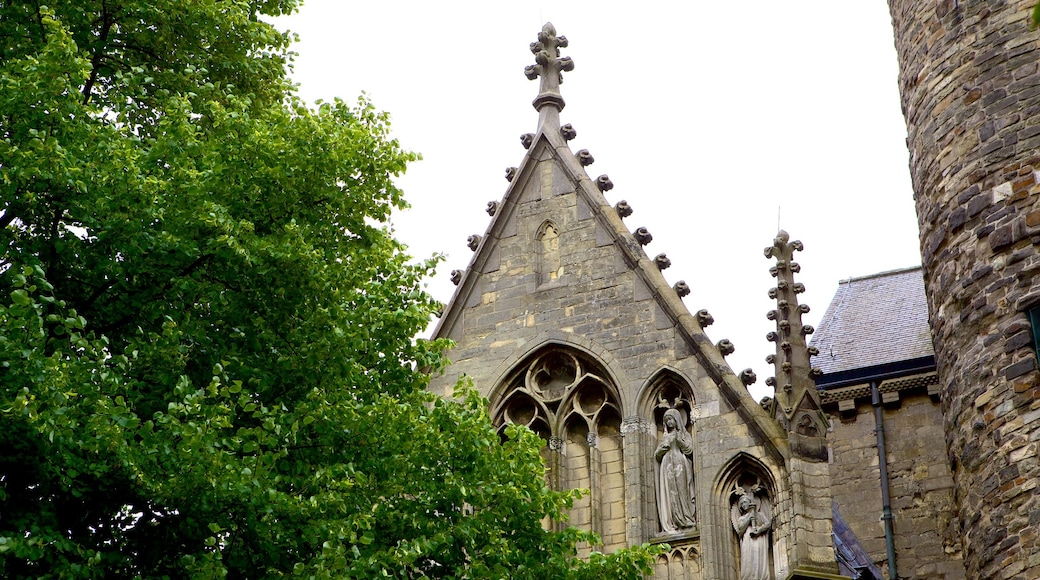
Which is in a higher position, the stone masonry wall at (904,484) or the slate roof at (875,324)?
the slate roof at (875,324)

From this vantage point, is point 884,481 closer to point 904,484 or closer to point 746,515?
point 904,484

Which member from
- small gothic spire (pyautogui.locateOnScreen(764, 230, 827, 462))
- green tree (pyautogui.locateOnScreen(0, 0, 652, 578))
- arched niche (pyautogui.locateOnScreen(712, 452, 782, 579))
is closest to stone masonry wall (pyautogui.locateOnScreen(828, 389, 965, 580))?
small gothic spire (pyautogui.locateOnScreen(764, 230, 827, 462))

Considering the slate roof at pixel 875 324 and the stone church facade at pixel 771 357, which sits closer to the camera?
the stone church facade at pixel 771 357

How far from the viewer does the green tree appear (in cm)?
1236

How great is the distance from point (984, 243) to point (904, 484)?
292 inches

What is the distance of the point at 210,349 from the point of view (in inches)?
546

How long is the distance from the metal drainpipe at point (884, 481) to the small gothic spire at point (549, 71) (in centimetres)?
728

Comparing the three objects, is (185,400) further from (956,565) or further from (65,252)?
A: (956,565)

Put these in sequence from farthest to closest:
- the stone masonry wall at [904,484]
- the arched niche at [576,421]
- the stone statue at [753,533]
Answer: the stone masonry wall at [904,484] < the arched niche at [576,421] < the stone statue at [753,533]

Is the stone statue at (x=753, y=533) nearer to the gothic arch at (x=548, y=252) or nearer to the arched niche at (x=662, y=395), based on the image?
the arched niche at (x=662, y=395)

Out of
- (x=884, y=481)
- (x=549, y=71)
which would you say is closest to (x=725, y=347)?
(x=549, y=71)

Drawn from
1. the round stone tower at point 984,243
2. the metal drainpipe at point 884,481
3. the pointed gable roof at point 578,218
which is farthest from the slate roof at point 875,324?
the pointed gable roof at point 578,218

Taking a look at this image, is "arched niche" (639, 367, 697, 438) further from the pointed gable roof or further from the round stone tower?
the round stone tower

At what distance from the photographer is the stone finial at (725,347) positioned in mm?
18688
